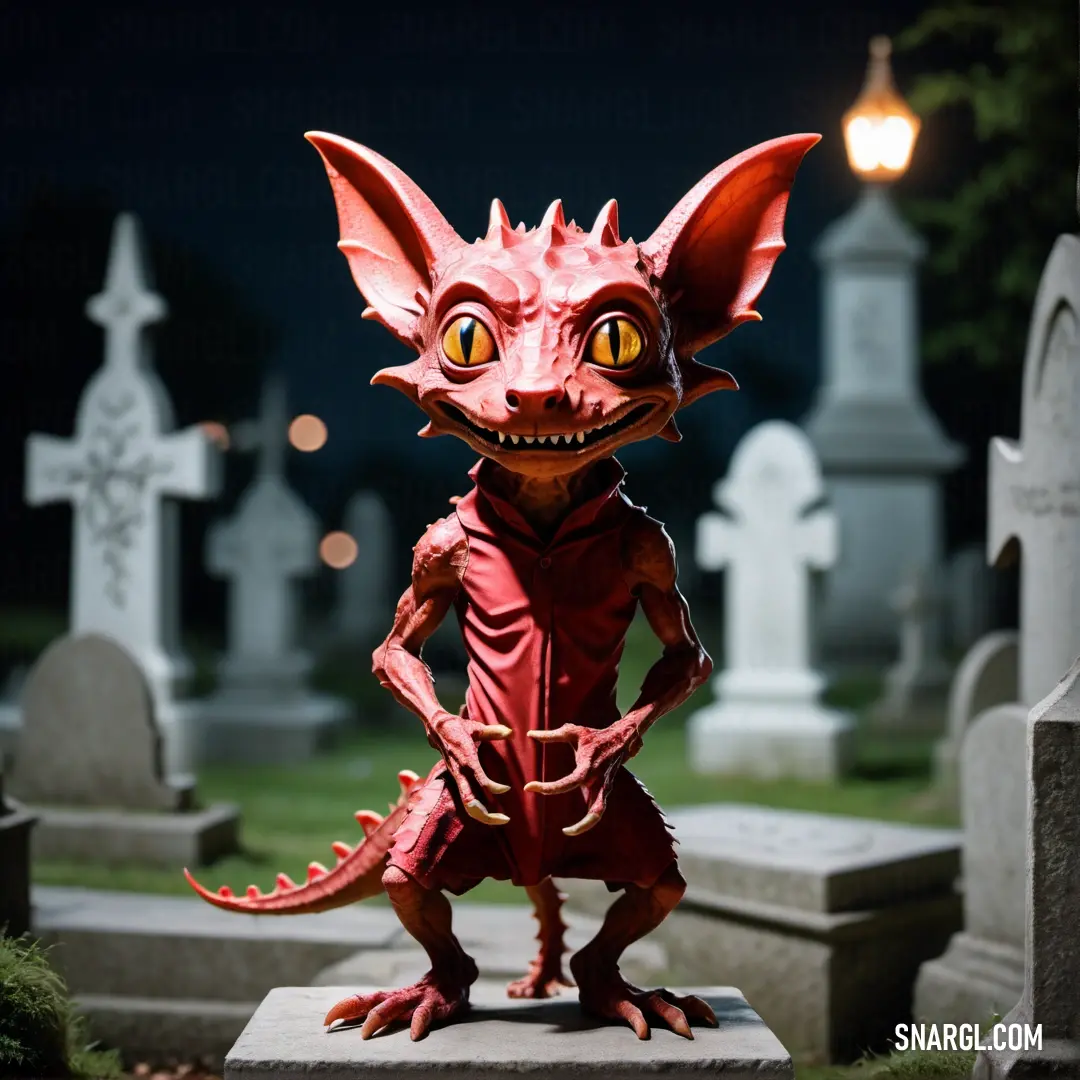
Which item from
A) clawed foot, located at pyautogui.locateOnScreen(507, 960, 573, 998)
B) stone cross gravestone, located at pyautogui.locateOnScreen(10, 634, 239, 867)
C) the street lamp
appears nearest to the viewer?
clawed foot, located at pyautogui.locateOnScreen(507, 960, 573, 998)

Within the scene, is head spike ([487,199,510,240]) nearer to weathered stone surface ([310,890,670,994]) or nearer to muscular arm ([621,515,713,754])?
muscular arm ([621,515,713,754])

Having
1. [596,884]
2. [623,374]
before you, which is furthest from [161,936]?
[623,374]

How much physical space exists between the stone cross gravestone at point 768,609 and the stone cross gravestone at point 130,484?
10.5 ft

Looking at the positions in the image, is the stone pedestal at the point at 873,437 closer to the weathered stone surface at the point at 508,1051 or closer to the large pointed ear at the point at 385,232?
the large pointed ear at the point at 385,232

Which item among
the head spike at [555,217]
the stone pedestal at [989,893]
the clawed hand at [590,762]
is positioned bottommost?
the stone pedestal at [989,893]

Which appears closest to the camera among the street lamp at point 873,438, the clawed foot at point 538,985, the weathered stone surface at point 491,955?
the clawed foot at point 538,985

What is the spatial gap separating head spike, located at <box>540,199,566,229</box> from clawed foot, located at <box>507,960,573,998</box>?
5.20ft

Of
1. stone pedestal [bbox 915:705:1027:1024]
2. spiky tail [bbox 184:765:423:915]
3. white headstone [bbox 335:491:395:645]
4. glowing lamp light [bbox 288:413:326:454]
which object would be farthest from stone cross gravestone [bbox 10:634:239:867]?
glowing lamp light [bbox 288:413:326:454]

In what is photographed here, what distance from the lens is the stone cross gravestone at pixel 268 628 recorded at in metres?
9.73

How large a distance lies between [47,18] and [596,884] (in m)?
14.4

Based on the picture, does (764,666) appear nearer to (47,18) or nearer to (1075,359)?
(1075,359)

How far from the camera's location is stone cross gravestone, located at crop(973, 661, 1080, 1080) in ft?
9.45

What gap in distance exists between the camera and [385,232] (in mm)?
3059

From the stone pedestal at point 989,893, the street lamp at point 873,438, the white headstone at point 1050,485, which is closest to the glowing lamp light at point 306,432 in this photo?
the street lamp at point 873,438
